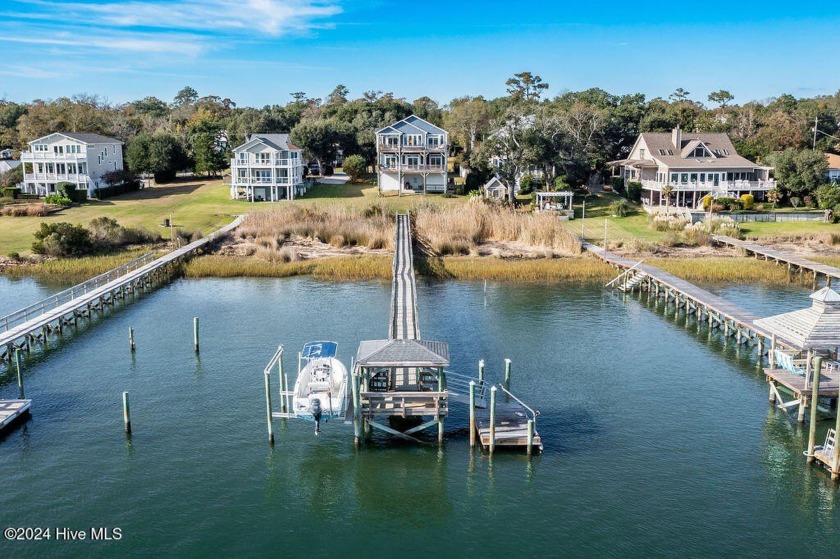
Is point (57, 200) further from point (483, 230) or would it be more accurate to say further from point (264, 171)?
point (483, 230)

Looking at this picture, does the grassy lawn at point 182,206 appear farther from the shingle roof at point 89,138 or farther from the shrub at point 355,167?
the shingle roof at point 89,138

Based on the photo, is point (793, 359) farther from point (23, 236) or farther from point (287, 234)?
point (23, 236)

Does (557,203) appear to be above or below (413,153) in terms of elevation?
below

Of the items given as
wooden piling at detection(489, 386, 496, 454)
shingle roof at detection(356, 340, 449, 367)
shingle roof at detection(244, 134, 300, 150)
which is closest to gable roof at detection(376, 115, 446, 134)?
shingle roof at detection(244, 134, 300, 150)

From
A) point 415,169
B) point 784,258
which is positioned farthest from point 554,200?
point 784,258

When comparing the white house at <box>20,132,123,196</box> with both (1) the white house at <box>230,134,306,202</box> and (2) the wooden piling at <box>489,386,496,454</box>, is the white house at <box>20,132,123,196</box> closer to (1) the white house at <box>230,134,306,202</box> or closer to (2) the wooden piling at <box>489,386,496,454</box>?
(1) the white house at <box>230,134,306,202</box>

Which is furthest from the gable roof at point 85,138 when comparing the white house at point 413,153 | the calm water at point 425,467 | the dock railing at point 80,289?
the calm water at point 425,467

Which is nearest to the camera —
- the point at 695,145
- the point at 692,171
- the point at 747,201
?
the point at 747,201
